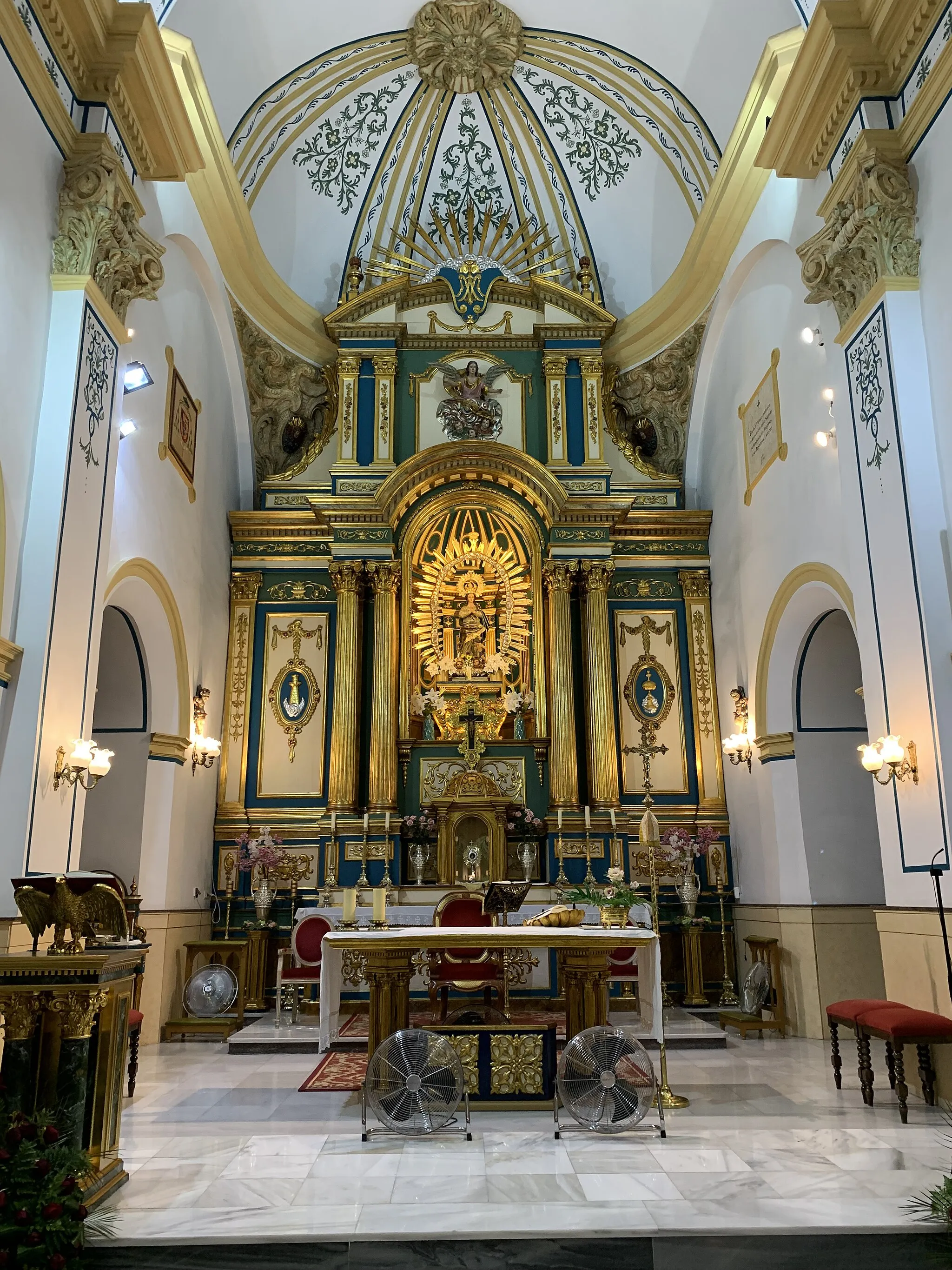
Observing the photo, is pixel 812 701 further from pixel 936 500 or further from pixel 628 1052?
pixel 628 1052

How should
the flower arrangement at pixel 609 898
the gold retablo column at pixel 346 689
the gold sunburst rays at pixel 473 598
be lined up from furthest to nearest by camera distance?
the gold sunburst rays at pixel 473 598 → the gold retablo column at pixel 346 689 → the flower arrangement at pixel 609 898

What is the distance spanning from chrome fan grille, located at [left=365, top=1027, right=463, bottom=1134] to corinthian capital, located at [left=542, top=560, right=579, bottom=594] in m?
7.99

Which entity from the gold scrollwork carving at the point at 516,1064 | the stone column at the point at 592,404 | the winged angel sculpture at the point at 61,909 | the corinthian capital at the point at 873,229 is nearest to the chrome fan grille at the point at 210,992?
the gold scrollwork carving at the point at 516,1064

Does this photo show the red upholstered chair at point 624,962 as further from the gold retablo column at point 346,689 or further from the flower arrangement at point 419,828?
the gold retablo column at point 346,689

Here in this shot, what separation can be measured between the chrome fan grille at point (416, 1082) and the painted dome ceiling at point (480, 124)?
10.6 metres

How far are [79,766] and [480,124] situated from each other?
1118 cm

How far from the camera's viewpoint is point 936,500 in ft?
24.4

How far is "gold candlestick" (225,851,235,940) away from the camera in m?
12.2

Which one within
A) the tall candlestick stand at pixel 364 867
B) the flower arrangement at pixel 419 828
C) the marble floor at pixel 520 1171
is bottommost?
the marble floor at pixel 520 1171

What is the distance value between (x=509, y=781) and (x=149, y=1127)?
23.0 ft

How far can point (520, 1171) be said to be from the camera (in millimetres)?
5324

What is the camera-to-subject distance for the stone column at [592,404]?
1391 centimetres

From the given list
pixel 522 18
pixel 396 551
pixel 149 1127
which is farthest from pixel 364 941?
pixel 522 18

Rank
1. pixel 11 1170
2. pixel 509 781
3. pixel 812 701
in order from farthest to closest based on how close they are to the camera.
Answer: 1. pixel 509 781
2. pixel 812 701
3. pixel 11 1170
